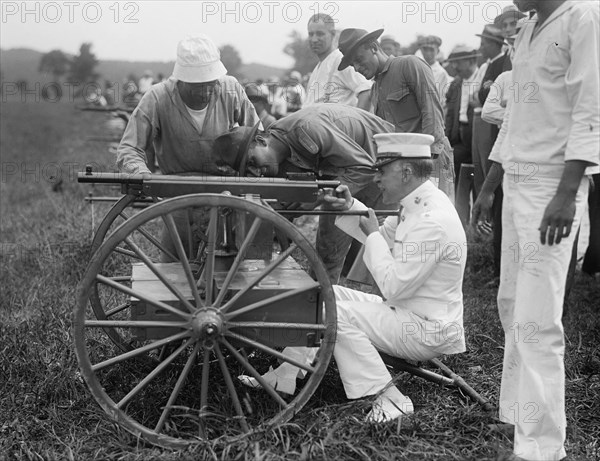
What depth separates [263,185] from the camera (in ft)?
11.3

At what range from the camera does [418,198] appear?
145 inches

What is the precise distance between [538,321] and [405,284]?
0.67 m

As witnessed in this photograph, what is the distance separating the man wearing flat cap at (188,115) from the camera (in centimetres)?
445

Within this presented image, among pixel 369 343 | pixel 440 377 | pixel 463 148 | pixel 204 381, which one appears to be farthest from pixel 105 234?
pixel 463 148

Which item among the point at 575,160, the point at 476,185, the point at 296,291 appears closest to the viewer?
the point at 575,160

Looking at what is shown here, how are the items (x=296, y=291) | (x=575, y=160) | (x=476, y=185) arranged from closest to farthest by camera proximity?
(x=575, y=160) < (x=296, y=291) < (x=476, y=185)

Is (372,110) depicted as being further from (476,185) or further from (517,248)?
(517,248)

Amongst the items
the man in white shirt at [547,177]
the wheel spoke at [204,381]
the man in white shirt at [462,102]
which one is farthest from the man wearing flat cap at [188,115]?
the man in white shirt at [462,102]

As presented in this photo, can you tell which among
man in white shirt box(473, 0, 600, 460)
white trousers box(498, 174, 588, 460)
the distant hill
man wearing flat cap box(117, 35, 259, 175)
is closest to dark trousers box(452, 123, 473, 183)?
man wearing flat cap box(117, 35, 259, 175)

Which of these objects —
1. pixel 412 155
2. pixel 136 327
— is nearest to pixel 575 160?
pixel 412 155

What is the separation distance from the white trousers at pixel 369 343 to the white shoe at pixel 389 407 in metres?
0.08

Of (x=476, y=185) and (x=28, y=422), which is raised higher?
(x=476, y=185)

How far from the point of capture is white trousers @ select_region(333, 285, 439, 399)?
3648 millimetres

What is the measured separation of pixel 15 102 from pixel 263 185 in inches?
2195
